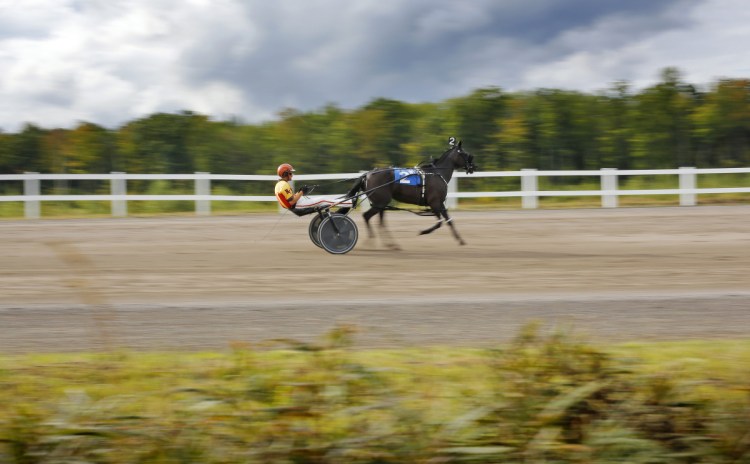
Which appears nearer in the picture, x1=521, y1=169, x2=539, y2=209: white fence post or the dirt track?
the dirt track

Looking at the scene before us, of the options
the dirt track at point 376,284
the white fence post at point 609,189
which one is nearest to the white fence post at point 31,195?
the dirt track at point 376,284

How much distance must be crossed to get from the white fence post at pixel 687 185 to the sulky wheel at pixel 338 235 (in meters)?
13.3

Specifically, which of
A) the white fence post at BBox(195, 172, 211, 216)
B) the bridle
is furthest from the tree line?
the bridle

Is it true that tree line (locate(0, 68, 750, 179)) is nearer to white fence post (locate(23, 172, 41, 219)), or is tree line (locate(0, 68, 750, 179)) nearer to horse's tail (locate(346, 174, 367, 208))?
white fence post (locate(23, 172, 41, 219))

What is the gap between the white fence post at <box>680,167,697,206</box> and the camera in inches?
955

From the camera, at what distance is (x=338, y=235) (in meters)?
14.3

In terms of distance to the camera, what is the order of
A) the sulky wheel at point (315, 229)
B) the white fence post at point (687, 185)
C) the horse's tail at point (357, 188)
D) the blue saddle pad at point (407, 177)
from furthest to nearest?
the white fence post at point (687, 185) → the sulky wheel at point (315, 229) → the blue saddle pad at point (407, 177) → the horse's tail at point (357, 188)

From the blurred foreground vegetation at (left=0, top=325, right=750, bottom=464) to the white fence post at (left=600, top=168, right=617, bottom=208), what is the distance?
19.4m

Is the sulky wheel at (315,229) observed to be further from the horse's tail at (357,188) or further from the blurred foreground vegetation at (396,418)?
the blurred foreground vegetation at (396,418)

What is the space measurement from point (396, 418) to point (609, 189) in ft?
69.0

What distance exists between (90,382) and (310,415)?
2283 millimetres

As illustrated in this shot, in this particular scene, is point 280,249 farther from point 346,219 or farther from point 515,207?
point 515,207

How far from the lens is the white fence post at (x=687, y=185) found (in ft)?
79.6

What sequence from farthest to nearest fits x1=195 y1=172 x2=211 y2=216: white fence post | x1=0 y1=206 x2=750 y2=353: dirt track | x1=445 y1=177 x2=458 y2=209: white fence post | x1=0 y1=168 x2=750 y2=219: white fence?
x1=445 y1=177 x2=458 y2=209: white fence post → x1=195 y1=172 x2=211 y2=216: white fence post → x1=0 y1=168 x2=750 y2=219: white fence → x1=0 y1=206 x2=750 y2=353: dirt track
